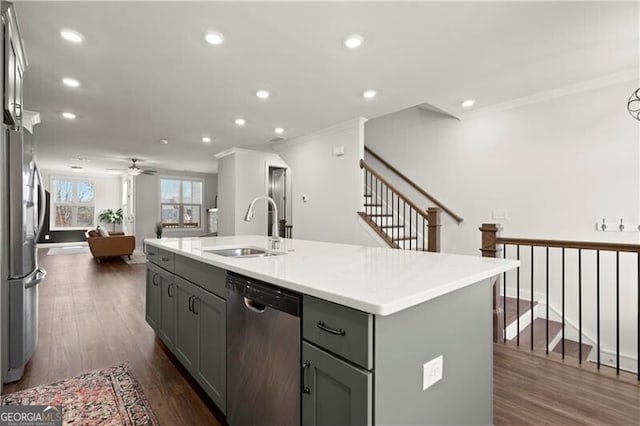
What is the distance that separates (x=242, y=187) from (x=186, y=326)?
4.63m

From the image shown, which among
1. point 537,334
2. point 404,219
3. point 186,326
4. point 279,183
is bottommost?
point 537,334

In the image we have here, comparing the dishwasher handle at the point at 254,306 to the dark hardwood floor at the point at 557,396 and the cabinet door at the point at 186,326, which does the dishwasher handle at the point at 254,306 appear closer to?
the cabinet door at the point at 186,326

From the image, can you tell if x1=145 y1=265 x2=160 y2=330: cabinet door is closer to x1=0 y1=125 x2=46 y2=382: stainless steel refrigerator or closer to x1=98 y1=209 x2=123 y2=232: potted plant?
x1=0 y1=125 x2=46 y2=382: stainless steel refrigerator

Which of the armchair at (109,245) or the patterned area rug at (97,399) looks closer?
the patterned area rug at (97,399)

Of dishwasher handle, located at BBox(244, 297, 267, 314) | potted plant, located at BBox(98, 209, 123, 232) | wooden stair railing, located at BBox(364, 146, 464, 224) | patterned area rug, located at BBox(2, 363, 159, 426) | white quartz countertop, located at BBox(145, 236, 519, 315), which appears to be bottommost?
patterned area rug, located at BBox(2, 363, 159, 426)

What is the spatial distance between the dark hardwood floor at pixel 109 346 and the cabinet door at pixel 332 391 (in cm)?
95

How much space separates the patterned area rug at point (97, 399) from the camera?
5.89ft

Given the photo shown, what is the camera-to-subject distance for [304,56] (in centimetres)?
276

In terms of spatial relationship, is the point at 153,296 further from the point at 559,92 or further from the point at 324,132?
the point at 559,92

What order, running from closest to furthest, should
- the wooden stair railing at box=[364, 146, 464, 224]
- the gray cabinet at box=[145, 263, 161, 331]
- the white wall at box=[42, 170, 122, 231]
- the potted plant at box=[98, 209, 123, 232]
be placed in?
the gray cabinet at box=[145, 263, 161, 331], the wooden stair railing at box=[364, 146, 464, 224], the potted plant at box=[98, 209, 123, 232], the white wall at box=[42, 170, 122, 231]

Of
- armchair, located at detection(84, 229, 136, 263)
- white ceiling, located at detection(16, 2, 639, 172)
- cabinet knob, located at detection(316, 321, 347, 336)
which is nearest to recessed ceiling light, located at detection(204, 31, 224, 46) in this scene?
white ceiling, located at detection(16, 2, 639, 172)

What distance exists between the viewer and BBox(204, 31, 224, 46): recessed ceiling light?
7.88 feet

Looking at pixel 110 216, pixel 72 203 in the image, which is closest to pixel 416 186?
pixel 110 216

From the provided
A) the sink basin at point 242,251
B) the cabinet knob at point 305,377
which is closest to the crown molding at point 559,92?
the sink basin at point 242,251
